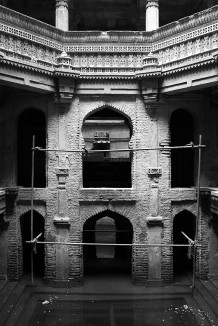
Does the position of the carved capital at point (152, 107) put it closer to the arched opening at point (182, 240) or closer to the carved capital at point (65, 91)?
the carved capital at point (65, 91)

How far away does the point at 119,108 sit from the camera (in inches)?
436

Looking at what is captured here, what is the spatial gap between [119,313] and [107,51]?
27.3 ft

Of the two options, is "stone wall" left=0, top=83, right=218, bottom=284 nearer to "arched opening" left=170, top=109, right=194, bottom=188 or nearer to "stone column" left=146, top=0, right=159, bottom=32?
→ "arched opening" left=170, top=109, right=194, bottom=188

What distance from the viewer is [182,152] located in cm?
1200

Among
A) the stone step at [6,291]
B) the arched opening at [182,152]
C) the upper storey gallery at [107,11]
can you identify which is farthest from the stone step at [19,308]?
the upper storey gallery at [107,11]

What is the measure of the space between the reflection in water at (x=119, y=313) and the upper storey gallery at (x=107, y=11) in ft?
34.3

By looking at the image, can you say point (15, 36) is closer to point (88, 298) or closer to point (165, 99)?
point (165, 99)

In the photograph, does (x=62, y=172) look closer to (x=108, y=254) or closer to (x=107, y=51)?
(x=107, y=51)

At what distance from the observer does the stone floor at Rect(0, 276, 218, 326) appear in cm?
901

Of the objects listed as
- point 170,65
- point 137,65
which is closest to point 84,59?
point 137,65

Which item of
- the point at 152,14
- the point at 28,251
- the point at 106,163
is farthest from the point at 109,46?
the point at 28,251

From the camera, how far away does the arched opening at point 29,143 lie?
11805 millimetres

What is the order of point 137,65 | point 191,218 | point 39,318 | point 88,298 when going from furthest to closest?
1. point 191,218
2. point 137,65
3. point 88,298
4. point 39,318

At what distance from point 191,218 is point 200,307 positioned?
12.3ft
